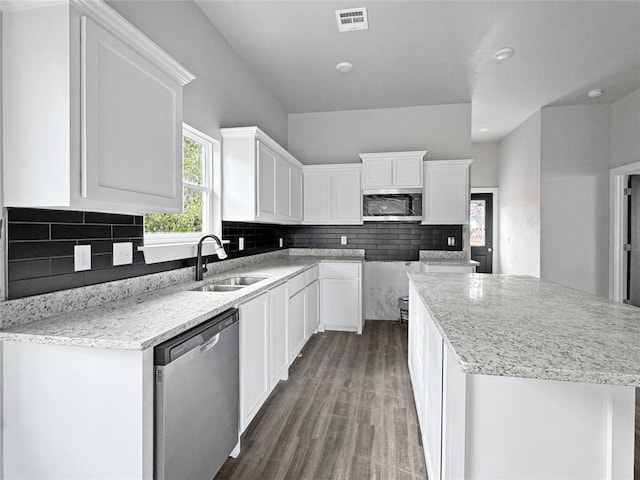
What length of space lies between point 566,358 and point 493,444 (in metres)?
0.41

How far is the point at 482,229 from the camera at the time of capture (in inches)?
272

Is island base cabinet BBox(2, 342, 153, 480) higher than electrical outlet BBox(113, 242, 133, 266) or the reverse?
the reverse

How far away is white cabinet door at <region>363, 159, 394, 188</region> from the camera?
4.35 metres

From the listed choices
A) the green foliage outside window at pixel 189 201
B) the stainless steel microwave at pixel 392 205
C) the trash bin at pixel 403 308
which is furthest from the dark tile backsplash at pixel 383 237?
the green foliage outside window at pixel 189 201

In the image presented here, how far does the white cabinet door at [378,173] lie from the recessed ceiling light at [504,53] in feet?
5.03

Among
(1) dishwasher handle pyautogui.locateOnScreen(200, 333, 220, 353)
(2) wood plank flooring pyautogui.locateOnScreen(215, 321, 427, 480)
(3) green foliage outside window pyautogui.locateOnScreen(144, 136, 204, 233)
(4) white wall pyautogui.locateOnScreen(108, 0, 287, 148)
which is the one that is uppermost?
(4) white wall pyautogui.locateOnScreen(108, 0, 287, 148)

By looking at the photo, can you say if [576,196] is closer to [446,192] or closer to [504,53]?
[446,192]

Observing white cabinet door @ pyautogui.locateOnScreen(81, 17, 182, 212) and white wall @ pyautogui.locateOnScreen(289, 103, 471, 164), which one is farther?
white wall @ pyautogui.locateOnScreen(289, 103, 471, 164)

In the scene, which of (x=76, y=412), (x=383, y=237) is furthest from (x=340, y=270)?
(x=76, y=412)

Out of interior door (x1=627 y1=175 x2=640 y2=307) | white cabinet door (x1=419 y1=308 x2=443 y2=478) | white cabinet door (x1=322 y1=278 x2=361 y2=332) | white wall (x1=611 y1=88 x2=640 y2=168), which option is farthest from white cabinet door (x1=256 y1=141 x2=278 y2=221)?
interior door (x1=627 y1=175 x2=640 y2=307)

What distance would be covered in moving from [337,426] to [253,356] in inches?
28.6

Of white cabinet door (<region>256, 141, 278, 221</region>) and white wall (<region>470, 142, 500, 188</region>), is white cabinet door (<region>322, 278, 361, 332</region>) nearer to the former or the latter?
white cabinet door (<region>256, 141, 278, 221</region>)

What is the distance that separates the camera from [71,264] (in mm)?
1572

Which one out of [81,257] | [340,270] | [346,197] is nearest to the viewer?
[81,257]
